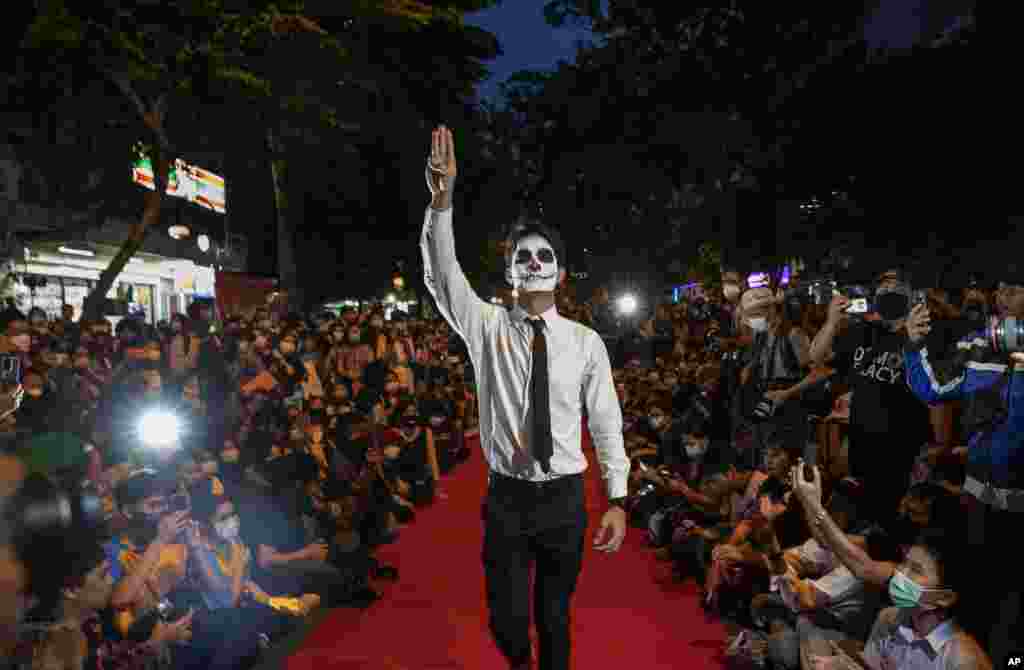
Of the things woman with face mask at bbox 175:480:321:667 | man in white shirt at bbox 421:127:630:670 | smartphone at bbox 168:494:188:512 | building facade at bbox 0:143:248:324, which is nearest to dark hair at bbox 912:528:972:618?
man in white shirt at bbox 421:127:630:670

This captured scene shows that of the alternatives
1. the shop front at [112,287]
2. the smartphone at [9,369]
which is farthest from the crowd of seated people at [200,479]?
the shop front at [112,287]

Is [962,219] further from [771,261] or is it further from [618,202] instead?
[618,202]

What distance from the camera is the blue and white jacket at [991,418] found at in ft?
10.8

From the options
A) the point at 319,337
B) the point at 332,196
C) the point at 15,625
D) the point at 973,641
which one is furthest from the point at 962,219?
the point at 332,196

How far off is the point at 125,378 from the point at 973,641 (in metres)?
7.50

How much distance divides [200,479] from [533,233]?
10.7 feet

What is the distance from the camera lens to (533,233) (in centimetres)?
308

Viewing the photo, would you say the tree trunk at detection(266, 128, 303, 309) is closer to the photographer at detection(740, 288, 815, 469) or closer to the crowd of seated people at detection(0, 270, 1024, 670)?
the crowd of seated people at detection(0, 270, 1024, 670)

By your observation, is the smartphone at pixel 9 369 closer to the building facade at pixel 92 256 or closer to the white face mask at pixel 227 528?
the white face mask at pixel 227 528

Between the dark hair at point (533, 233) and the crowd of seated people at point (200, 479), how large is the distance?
1.69 m

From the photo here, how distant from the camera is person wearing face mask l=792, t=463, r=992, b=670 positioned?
2.96 m

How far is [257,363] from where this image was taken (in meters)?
9.90

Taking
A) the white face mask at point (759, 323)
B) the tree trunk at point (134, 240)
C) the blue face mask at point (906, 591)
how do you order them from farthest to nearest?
the tree trunk at point (134, 240), the white face mask at point (759, 323), the blue face mask at point (906, 591)

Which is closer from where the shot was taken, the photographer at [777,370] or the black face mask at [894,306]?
the black face mask at [894,306]
